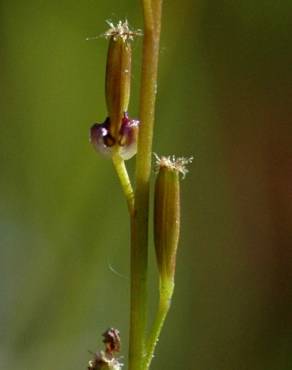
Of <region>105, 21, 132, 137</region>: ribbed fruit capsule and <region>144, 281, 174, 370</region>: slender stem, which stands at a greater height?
<region>105, 21, 132, 137</region>: ribbed fruit capsule

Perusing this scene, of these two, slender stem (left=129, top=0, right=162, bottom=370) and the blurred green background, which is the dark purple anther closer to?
slender stem (left=129, top=0, right=162, bottom=370)

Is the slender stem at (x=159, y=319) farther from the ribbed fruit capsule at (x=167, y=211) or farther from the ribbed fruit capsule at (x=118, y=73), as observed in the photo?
the ribbed fruit capsule at (x=118, y=73)

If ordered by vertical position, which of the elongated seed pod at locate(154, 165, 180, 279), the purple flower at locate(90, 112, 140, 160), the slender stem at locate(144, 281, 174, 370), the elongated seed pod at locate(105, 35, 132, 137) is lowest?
Answer: the slender stem at locate(144, 281, 174, 370)

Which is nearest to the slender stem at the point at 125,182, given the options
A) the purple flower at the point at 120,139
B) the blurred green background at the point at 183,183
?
the purple flower at the point at 120,139

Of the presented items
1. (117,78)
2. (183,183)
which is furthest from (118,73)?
(183,183)

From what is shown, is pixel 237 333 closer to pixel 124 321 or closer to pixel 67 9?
pixel 124 321

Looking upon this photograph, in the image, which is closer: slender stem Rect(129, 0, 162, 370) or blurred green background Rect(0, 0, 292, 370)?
A: slender stem Rect(129, 0, 162, 370)

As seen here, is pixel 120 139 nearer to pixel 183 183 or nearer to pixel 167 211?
pixel 167 211

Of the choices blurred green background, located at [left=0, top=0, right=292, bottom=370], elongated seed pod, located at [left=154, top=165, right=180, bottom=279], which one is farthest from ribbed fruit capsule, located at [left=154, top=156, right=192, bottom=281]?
blurred green background, located at [left=0, top=0, right=292, bottom=370]
